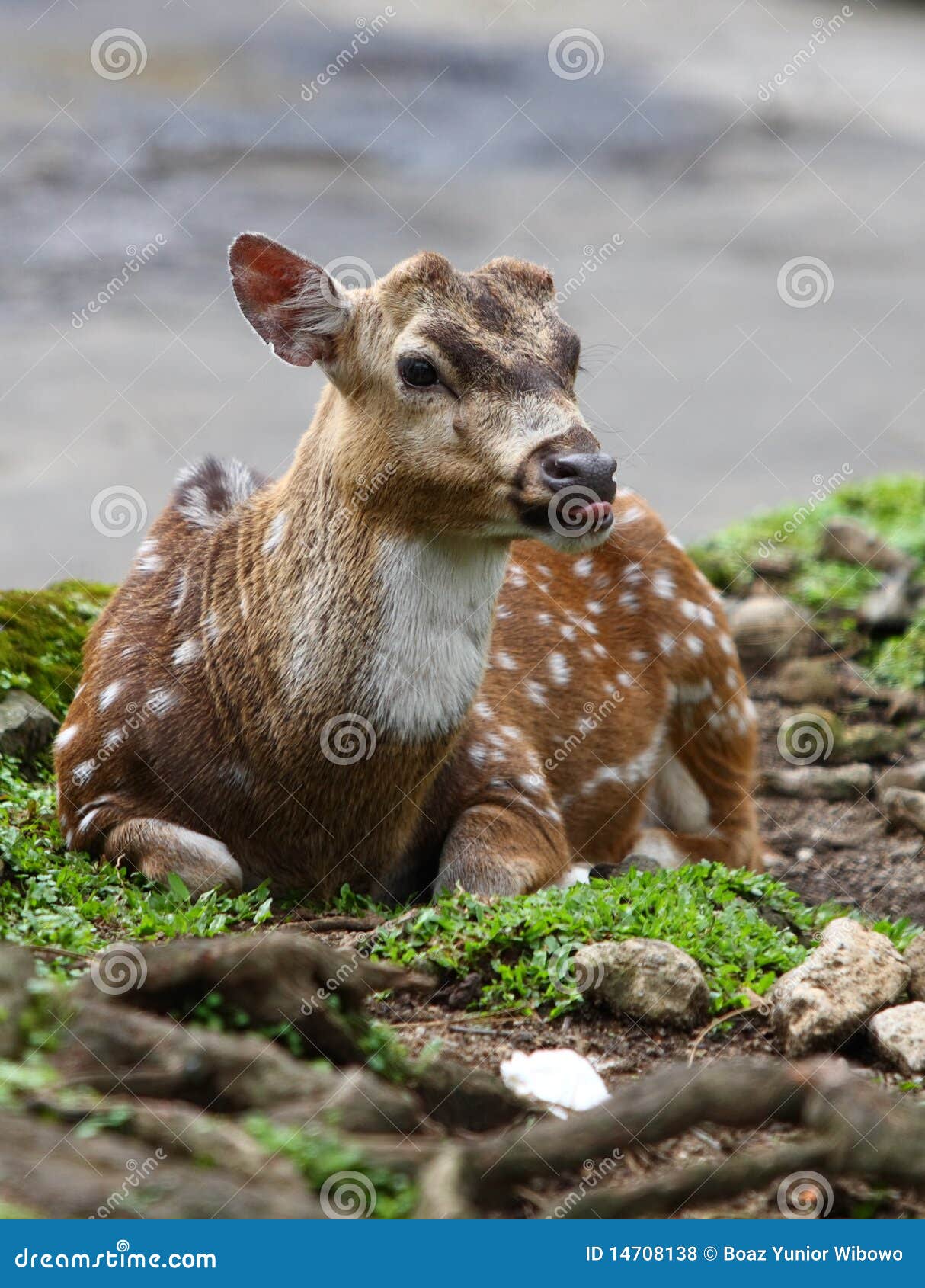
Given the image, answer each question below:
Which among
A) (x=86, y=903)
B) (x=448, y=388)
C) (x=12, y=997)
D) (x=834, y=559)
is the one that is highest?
(x=834, y=559)

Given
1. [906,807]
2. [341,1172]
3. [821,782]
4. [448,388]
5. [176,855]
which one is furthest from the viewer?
[821,782]

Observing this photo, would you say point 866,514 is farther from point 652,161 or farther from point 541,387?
point 541,387

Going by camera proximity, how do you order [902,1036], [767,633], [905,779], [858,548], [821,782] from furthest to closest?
[858,548] < [767,633] < [821,782] < [905,779] < [902,1036]

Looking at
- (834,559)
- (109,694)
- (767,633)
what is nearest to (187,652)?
(109,694)

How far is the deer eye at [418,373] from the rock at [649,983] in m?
1.87

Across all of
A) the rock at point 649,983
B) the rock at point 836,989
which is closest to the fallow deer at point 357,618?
the rock at point 649,983

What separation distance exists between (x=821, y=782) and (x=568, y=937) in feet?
11.6

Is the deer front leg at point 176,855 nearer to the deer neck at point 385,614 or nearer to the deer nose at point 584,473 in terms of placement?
the deer neck at point 385,614

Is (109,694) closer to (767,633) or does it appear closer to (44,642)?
(44,642)

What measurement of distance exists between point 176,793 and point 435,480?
139 centimetres

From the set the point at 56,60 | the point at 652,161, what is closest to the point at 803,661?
the point at 652,161

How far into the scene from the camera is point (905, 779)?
784 cm

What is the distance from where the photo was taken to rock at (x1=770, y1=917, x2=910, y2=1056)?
14.2ft

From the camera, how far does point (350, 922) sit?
5043 mm
